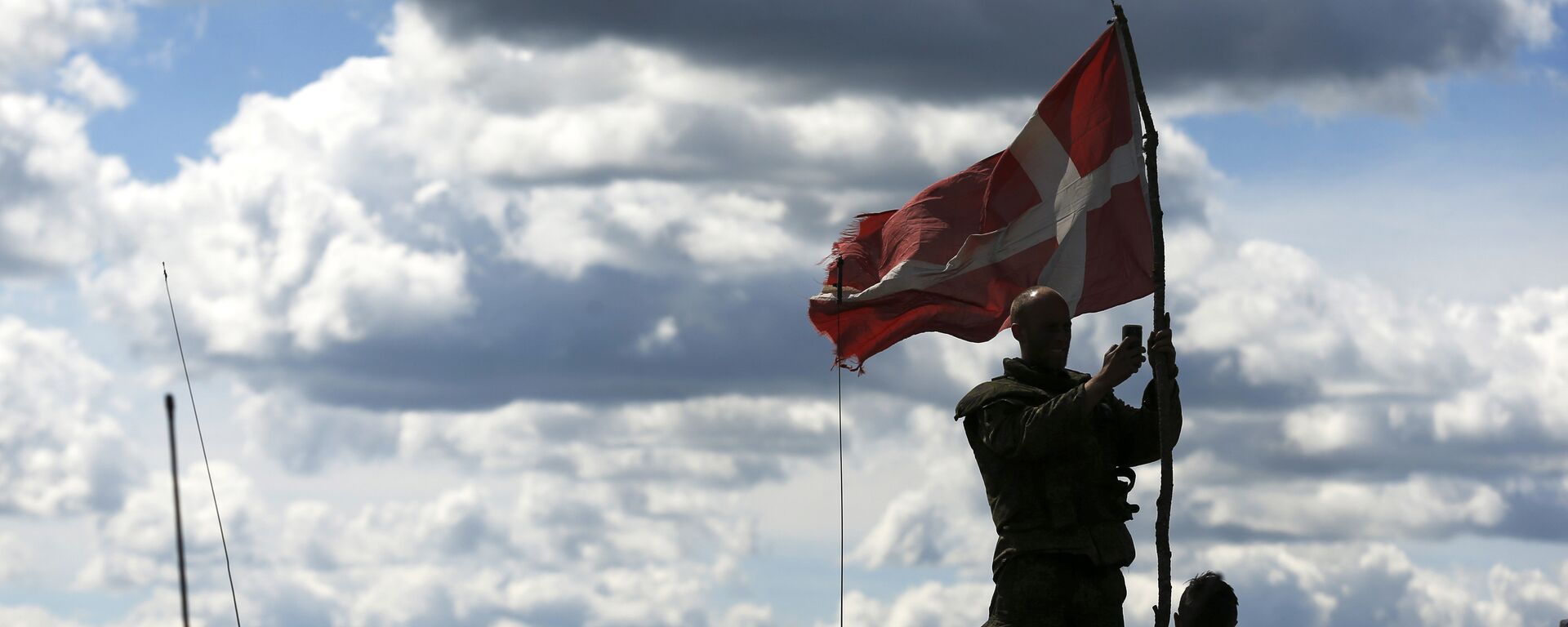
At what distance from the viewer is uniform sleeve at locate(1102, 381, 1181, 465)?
10.9 m

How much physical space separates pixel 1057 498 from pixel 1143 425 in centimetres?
69

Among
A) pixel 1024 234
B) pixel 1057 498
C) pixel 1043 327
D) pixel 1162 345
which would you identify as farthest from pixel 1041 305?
pixel 1024 234

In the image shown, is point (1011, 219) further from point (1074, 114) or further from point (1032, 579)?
point (1032, 579)

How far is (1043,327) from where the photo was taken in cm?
1085

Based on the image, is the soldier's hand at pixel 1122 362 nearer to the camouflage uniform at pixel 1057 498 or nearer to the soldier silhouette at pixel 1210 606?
the camouflage uniform at pixel 1057 498

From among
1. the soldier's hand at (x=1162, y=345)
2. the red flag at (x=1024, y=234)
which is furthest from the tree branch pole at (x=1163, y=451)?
the red flag at (x=1024, y=234)

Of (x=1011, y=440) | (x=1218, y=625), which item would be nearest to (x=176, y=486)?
(x=1011, y=440)

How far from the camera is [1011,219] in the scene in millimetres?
14039

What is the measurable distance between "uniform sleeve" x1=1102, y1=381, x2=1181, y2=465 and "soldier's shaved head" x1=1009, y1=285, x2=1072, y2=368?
0.40 meters

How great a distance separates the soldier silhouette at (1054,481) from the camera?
10.7 meters

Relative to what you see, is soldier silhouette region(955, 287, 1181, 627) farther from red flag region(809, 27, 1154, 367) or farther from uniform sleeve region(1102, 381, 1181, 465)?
red flag region(809, 27, 1154, 367)

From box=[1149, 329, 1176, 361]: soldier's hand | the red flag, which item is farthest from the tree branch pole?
the red flag

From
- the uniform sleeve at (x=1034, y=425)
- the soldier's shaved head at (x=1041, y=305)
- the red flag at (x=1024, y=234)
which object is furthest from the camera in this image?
the red flag at (x=1024, y=234)

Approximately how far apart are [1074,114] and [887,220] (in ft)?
5.97
